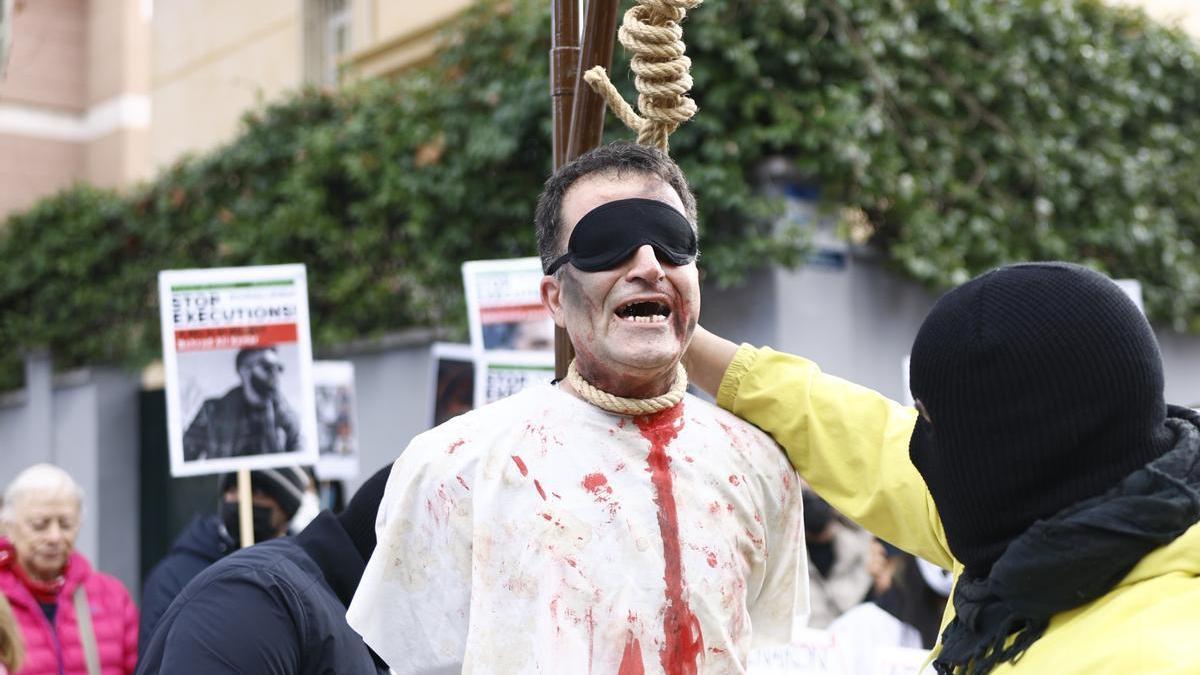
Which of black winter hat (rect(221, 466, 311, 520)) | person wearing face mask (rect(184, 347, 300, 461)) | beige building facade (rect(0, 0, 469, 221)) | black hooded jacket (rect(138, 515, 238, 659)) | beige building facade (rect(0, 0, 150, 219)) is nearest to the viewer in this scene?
black hooded jacket (rect(138, 515, 238, 659))

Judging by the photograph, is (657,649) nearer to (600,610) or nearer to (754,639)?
(600,610)

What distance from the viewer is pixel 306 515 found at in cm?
507

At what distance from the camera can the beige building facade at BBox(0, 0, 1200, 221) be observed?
991cm

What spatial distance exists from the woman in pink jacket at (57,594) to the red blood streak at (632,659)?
10.2 feet

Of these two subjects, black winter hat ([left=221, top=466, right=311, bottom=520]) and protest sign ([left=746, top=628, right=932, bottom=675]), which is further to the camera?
black winter hat ([left=221, top=466, right=311, bottom=520])

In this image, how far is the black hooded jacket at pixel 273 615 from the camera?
2504 millimetres

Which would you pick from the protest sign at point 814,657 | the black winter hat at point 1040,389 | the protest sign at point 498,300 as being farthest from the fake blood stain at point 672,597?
the protest sign at point 498,300

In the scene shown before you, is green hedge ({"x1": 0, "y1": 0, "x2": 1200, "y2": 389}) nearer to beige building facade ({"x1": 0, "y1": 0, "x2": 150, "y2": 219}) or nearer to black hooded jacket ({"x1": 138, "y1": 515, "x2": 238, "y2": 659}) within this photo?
black hooded jacket ({"x1": 138, "y1": 515, "x2": 238, "y2": 659})

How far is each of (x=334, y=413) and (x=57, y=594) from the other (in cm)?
160

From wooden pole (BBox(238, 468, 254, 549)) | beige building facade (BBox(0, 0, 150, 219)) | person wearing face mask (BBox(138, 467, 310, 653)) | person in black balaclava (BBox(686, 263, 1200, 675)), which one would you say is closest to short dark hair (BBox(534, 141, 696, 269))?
person in black balaclava (BBox(686, 263, 1200, 675))

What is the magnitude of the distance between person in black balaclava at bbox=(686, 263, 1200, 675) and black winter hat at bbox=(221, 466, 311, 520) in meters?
3.48

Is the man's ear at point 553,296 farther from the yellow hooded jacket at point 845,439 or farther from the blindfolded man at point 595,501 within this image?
the yellow hooded jacket at point 845,439

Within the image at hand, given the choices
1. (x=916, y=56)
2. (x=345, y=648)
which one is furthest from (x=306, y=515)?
(x=916, y=56)

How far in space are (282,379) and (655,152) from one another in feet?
8.09
